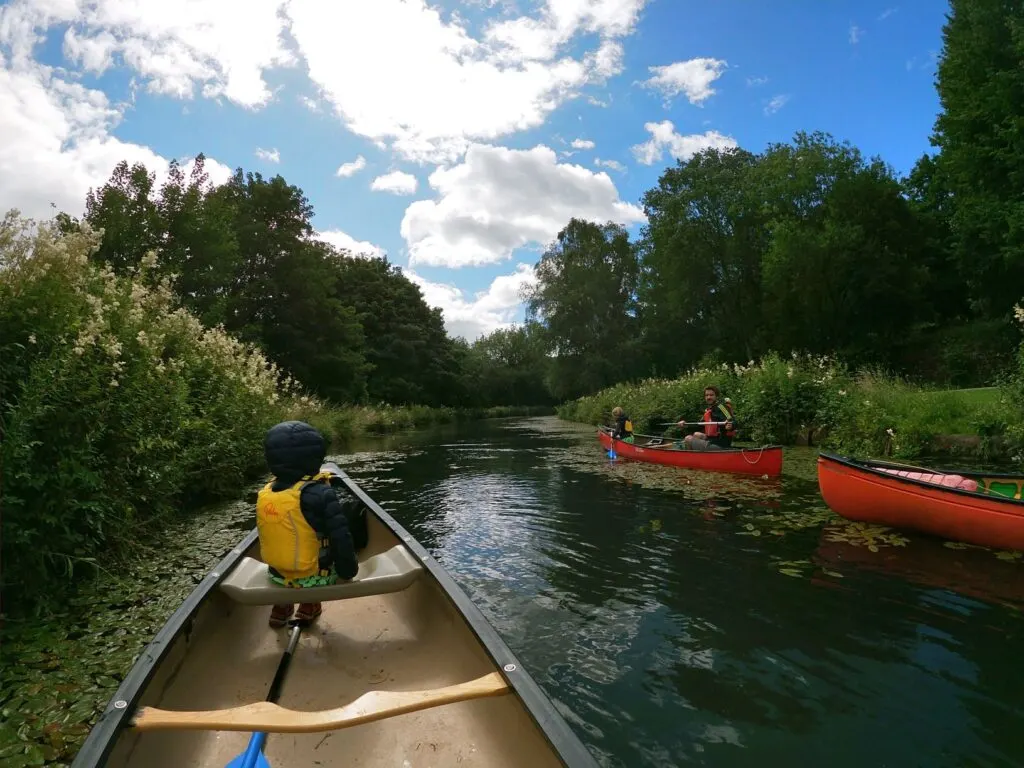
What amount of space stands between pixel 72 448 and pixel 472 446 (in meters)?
17.5

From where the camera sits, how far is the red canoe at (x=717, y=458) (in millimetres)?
10508

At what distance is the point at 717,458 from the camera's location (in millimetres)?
11312

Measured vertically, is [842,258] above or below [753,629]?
above

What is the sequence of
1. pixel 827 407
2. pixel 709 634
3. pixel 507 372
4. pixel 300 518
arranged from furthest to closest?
1. pixel 507 372
2. pixel 827 407
3. pixel 709 634
4. pixel 300 518

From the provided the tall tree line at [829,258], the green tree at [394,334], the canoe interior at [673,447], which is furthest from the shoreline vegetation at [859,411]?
the green tree at [394,334]

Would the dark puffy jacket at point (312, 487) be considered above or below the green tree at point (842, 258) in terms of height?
below

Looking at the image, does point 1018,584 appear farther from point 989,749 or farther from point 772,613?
point 989,749

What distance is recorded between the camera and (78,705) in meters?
3.26

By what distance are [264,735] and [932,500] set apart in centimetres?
629

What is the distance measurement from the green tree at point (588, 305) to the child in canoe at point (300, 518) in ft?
127

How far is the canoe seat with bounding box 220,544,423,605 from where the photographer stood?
3.55 meters

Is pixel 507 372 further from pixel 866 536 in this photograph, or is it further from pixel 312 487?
pixel 312 487

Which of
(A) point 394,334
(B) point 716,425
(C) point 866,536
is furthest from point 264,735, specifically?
(A) point 394,334

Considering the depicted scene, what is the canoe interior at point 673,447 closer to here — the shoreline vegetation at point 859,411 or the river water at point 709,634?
the river water at point 709,634
